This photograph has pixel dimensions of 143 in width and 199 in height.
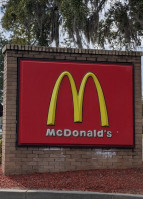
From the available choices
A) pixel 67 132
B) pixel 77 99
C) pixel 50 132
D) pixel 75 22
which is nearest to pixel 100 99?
pixel 77 99

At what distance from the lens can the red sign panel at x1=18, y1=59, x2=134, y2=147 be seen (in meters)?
9.87

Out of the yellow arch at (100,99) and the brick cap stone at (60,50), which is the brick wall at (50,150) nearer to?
the brick cap stone at (60,50)

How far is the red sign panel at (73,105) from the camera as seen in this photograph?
9.87 metres

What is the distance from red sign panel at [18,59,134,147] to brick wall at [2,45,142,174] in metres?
0.18

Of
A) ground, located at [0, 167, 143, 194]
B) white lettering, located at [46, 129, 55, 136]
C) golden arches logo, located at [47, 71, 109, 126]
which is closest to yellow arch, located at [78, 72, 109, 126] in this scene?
golden arches logo, located at [47, 71, 109, 126]

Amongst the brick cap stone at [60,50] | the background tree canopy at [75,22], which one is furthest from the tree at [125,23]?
the brick cap stone at [60,50]

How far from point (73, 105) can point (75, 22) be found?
9067mm

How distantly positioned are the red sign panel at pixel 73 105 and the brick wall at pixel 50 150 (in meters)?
0.18

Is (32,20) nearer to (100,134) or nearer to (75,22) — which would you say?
(75,22)

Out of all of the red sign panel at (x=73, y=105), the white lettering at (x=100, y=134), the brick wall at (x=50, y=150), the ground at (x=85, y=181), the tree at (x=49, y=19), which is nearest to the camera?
the ground at (x=85, y=181)

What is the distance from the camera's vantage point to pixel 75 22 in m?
18.2

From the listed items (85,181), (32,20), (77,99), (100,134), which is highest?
(32,20)

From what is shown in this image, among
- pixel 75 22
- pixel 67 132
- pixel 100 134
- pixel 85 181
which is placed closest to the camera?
pixel 85 181

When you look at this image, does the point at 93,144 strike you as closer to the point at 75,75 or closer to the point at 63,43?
the point at 75,75
